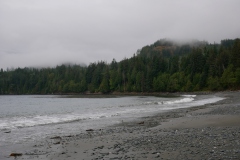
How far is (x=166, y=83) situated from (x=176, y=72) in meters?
8.93

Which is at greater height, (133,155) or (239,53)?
(239,53)

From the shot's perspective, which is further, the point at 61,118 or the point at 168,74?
the point at 168,74

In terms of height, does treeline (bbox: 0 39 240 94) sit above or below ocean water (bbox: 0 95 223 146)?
above

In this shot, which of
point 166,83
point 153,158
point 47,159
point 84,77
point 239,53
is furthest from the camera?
point 84,77

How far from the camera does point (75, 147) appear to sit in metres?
13.6

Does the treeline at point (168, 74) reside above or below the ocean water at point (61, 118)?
above

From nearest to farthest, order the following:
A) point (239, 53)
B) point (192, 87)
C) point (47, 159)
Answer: point (47, 159) < point (239, 53) < point (192, 87)

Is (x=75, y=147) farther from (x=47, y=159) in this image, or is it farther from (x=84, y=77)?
(x=84, y=77)

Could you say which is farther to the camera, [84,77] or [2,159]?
[84,77]

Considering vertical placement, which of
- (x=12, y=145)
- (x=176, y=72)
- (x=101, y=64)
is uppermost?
(x=101, y=64)

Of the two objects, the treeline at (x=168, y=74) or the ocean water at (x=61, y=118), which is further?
the treeline at (x=168, y=74)

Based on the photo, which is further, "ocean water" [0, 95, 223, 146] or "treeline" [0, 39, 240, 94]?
"treeline" [0, 39, 240, 94]

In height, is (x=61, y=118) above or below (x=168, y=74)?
below

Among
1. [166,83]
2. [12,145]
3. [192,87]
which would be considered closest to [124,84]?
[166,83]
